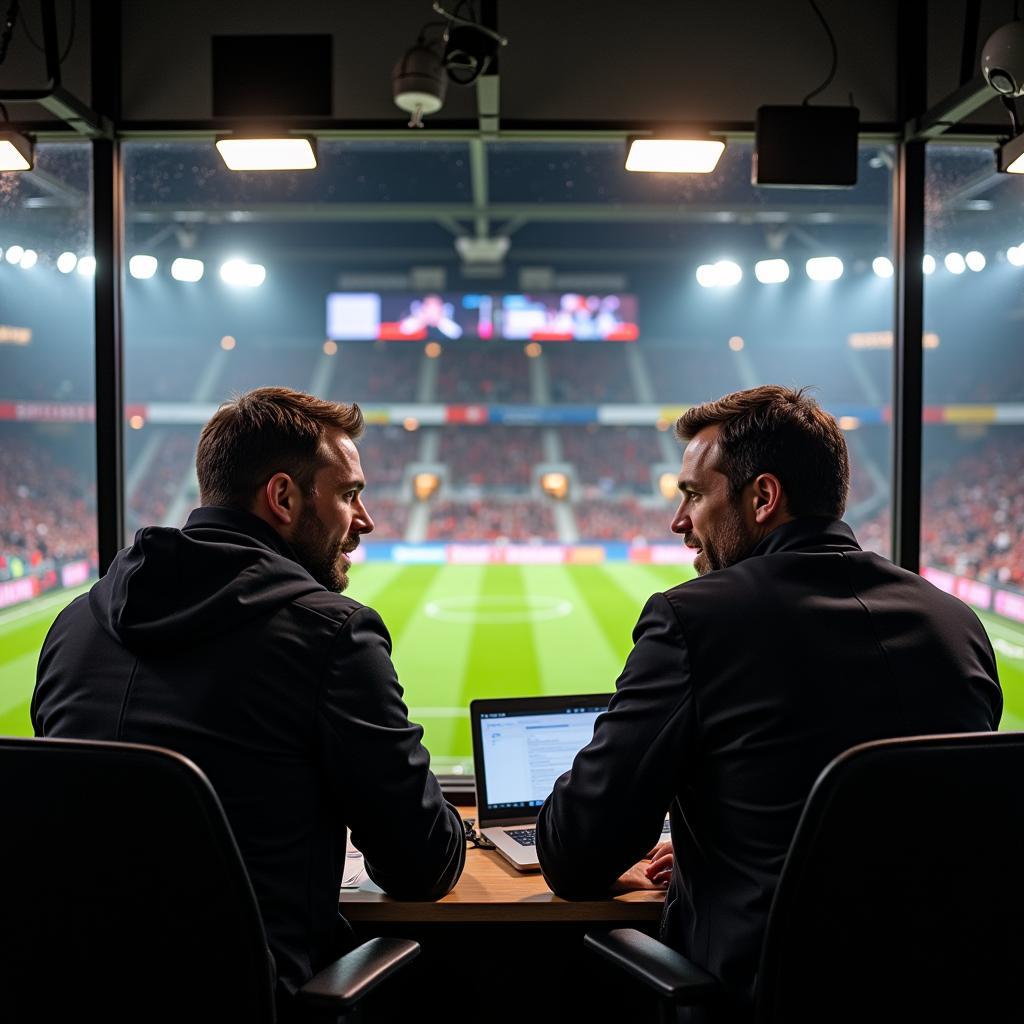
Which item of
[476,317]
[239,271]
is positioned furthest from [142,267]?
[476,317]

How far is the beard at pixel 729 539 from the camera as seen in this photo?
1.57 meters

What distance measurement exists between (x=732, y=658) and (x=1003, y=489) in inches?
533

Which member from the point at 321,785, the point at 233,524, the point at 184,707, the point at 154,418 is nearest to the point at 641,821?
the point at 321,785

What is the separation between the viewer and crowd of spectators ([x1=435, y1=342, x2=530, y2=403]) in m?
23.7

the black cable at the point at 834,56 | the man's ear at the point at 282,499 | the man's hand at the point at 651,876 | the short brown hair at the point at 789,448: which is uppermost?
the black cable at the point at 834,56

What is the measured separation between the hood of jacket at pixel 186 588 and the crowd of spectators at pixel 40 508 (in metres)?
1.82

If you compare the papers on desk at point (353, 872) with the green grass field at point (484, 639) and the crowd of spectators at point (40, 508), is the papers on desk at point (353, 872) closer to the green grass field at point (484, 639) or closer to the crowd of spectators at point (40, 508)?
the crowd of spectators at point (40, 508)

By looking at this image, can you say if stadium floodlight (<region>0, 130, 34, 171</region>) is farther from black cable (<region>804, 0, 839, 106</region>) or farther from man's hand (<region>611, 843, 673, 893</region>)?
man's hand (<region>611, 843, 673, 893</region>)

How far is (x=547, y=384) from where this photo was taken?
23.7 meters

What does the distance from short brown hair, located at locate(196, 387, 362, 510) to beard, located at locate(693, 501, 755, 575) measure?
69 cm

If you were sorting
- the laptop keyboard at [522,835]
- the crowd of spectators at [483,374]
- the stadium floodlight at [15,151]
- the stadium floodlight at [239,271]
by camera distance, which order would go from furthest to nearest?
the crowd of spectators at [483,374], the stadium floodlight at [239,271], the stadium floodlight at [15,151], the laptop keyboard at [522,835]

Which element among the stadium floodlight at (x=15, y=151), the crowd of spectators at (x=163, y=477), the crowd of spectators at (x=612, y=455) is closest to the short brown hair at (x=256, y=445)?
the stadium floodlight at (x=15, y=151)

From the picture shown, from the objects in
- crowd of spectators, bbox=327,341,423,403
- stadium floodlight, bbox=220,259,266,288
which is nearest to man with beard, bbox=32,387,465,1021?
stadium floodlight, bbox=220,259,266,288

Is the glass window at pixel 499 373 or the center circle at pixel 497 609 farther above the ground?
the glass window at pixel 499 373
